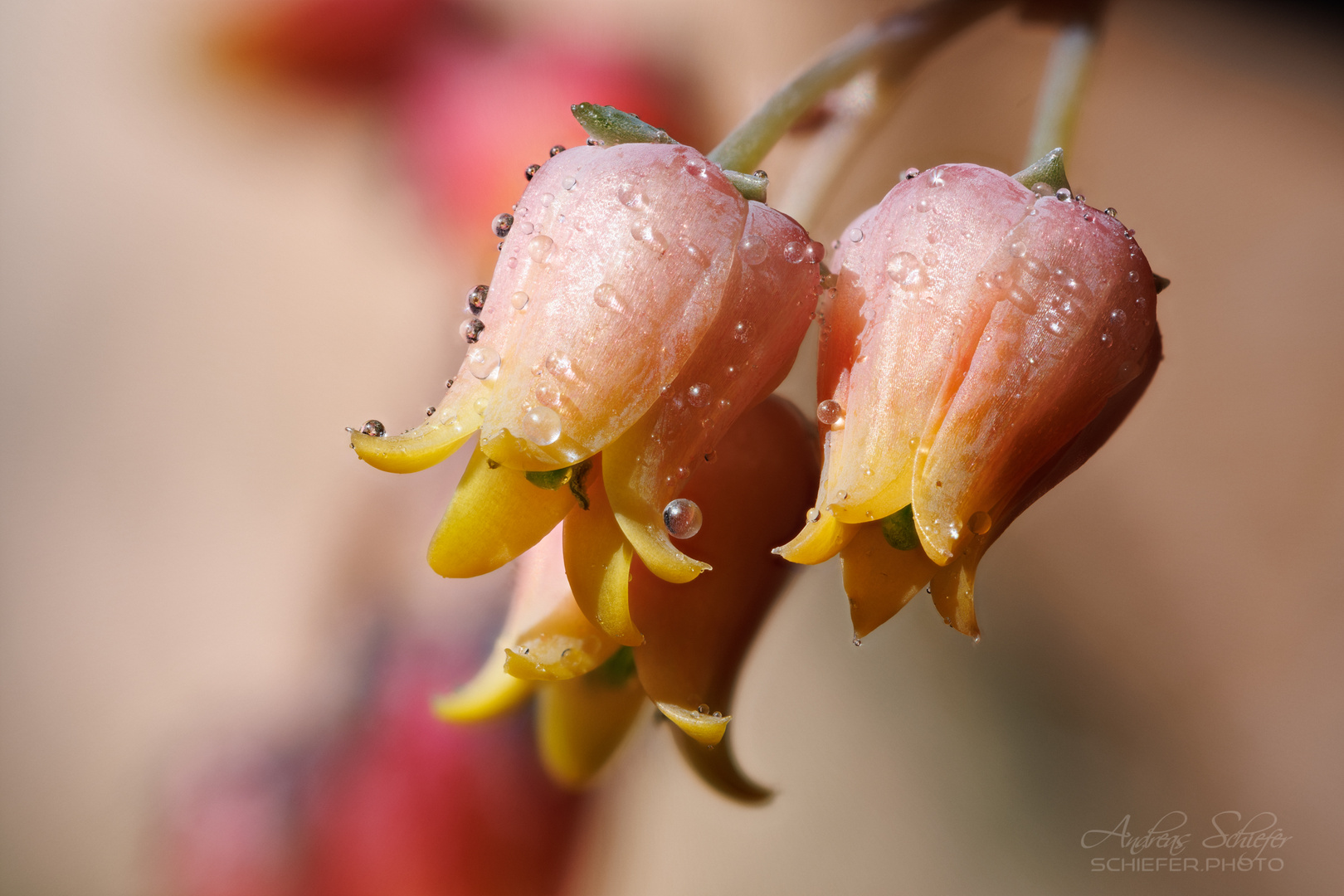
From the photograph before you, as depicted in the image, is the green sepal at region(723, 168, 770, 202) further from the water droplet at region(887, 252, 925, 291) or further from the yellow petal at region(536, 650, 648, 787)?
the yellow petal at region(536, 650, 648, 787)

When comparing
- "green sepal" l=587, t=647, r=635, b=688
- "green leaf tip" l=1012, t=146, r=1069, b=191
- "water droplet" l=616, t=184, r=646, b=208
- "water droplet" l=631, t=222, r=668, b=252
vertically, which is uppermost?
"green leaf tip" l=1012, t=146, r=1069, b=191

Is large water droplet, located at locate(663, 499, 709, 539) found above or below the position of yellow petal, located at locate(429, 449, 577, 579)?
above

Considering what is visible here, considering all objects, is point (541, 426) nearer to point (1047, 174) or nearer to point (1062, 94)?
point (1047, 174)

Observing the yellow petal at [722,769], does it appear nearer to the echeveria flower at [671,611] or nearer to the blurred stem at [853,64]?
the echeveria flower at [671,611]

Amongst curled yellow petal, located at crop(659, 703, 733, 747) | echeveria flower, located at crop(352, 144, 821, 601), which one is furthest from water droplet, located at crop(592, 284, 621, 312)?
curled yellow petal, located at crop(659, 703, 733, 747)

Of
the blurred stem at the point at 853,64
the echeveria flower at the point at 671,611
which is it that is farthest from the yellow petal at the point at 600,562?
the blurred stem at the point at 853,64

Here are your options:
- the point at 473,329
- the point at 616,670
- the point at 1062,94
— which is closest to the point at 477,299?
the point at 473,329

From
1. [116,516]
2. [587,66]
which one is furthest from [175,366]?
[587,66]
